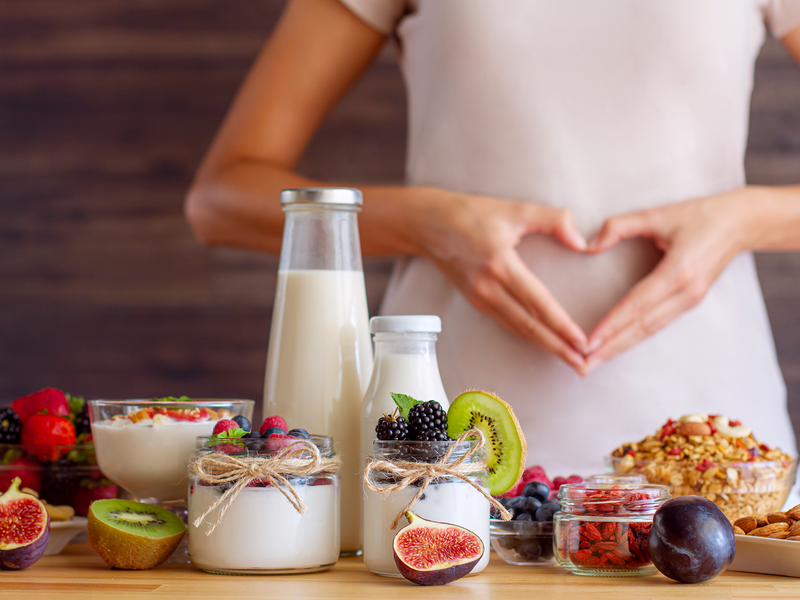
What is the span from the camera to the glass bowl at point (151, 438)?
0.84 metres

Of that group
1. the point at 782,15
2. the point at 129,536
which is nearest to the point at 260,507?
the point at 129,536

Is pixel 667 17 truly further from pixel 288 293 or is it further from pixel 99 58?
pixel 99 58

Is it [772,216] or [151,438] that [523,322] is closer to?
[772,216]

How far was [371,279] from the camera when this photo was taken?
2.48 meters

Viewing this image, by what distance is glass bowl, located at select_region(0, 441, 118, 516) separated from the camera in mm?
936

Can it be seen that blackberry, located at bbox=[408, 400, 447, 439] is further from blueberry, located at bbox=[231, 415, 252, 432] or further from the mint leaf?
blueberry, located at bbox=[231, 415, 252, 432]

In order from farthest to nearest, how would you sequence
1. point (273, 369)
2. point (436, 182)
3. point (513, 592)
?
1. point (436, 182)
2. point (273, 369)
3. point (513, 592)

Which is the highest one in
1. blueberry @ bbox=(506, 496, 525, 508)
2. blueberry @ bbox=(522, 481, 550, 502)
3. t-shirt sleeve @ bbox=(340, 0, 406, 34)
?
t-shirt sleeve @ bbox=(340, 0, 406, 34)

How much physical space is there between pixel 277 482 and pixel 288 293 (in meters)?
0.24

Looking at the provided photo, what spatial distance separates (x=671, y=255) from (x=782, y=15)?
0.56 meters

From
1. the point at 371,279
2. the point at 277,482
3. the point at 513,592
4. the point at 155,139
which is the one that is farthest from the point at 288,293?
the point at 155,139

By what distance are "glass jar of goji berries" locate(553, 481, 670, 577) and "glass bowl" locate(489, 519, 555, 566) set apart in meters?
0.05

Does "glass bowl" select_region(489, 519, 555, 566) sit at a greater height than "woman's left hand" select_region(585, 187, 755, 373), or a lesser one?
lesser

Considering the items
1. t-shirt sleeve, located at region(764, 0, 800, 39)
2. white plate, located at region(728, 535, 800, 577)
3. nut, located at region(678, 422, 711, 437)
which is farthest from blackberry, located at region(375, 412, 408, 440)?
t-shirt sleeve, located at region(764, 0, 800, 39)
